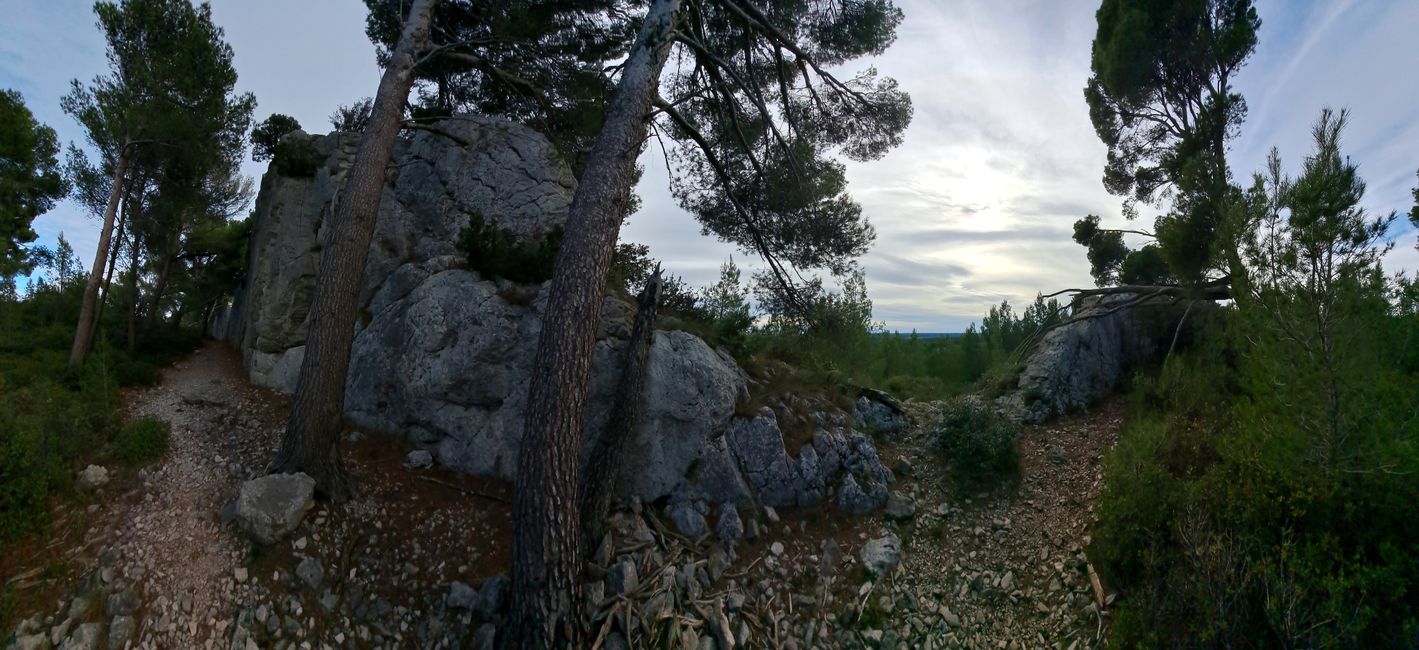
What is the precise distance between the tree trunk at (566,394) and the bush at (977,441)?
217 inches

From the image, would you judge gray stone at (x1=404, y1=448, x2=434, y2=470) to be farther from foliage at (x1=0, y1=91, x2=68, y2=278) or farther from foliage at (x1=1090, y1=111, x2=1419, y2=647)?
foliage at (x1=0, y1=91, x2=68, y2=278)

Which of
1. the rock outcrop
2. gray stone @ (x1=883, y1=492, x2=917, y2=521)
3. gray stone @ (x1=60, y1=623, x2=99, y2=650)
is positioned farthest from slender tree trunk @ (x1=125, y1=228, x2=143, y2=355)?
the rock outcrop

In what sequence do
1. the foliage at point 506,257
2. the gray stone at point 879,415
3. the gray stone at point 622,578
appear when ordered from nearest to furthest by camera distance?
the gray stone at point 622,578 < the foliage at point 506,257 < the gray stone at point 879,415

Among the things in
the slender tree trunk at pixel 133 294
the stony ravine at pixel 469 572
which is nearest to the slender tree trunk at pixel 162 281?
the slender tree trunk at pixel 133 294

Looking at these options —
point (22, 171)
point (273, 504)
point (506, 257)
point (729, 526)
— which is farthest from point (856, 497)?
point (22, 171)

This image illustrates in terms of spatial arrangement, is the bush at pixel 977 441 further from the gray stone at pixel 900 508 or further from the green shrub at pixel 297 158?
the green shrub at pixel 297 158

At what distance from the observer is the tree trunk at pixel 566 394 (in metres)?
4.63

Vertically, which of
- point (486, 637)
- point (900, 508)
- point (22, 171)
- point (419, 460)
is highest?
point (22, 171)

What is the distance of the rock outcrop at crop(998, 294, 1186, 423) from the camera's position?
9.95 m

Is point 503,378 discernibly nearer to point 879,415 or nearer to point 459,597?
point 459,597

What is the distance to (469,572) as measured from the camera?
211 inches

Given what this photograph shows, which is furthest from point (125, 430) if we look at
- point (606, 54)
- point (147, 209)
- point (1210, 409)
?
point (1210, 409)

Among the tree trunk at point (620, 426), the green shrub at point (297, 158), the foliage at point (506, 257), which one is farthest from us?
the green shrub at point (297, 158)

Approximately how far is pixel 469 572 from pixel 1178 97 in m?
16.2
